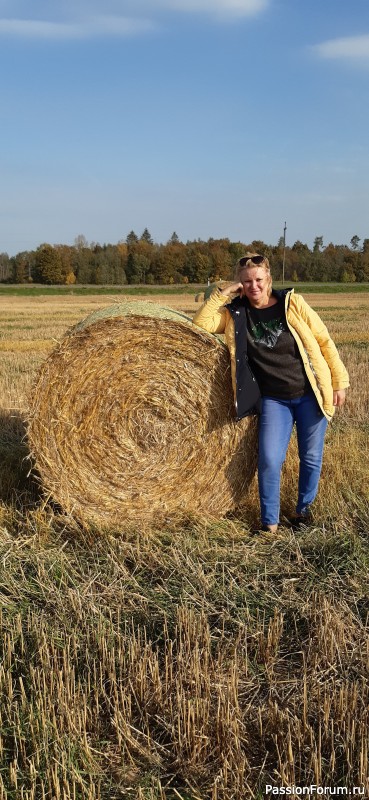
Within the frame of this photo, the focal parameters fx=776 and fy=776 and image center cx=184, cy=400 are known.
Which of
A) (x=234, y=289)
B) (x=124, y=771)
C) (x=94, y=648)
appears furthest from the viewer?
(x=234, y=289)

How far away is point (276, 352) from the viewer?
15.9 feet

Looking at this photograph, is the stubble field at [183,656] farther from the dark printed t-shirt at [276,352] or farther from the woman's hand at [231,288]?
the woman's hand at [231,288]

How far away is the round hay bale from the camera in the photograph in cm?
498

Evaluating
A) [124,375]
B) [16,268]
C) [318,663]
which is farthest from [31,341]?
[16,268]

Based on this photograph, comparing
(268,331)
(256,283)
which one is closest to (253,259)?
(256,283)

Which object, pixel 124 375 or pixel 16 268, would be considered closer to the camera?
pixel 124 375

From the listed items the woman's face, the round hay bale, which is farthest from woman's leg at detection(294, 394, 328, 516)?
the woman's face

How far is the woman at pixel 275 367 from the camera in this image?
4.80m

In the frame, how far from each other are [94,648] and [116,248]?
235 feet

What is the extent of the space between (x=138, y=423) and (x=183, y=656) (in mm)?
2110

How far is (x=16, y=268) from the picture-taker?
71812 millimetres

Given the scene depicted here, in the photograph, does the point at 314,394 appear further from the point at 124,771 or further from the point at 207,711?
the point at 124,771

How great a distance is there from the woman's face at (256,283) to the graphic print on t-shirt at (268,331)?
144mm

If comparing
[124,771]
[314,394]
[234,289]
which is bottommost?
[124,771]
